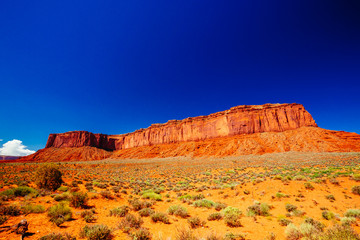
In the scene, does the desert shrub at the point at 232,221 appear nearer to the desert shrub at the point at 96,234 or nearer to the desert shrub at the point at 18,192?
the desert shrub at the point at 96,234

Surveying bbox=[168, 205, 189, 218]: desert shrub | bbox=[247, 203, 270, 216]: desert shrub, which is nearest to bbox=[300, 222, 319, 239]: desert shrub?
bbox=[247, 203, 270, 216]: desert shrub

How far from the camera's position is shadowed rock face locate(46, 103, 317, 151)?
63062 millimetres

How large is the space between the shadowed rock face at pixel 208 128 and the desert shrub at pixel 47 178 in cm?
6817

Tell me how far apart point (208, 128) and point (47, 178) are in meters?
72.6

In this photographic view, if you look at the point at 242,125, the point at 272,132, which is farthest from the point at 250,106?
the point at 272,132

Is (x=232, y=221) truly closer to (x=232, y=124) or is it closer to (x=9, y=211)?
(x=9, y=211)

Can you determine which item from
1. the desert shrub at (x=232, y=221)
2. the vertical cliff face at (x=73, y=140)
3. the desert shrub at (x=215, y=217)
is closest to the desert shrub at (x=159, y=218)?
the desert shrub at (x=215, y=217)

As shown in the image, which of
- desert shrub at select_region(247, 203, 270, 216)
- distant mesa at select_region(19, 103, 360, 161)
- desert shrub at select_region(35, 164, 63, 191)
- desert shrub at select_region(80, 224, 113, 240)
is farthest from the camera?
distant mesa at select_region(19, 103, 360, 161)

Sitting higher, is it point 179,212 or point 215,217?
point 179,212

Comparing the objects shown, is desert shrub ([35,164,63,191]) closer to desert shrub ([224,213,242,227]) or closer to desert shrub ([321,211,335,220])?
desert shrub ([224,213,242,227])

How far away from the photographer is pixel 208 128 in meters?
78.4

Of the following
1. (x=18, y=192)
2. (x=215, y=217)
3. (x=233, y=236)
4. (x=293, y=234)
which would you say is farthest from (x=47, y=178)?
(x=293, y=234)

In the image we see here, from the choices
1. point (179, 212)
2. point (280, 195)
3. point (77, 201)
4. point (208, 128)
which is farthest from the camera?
point (208, 128)

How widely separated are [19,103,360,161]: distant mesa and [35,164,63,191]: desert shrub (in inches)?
1956
